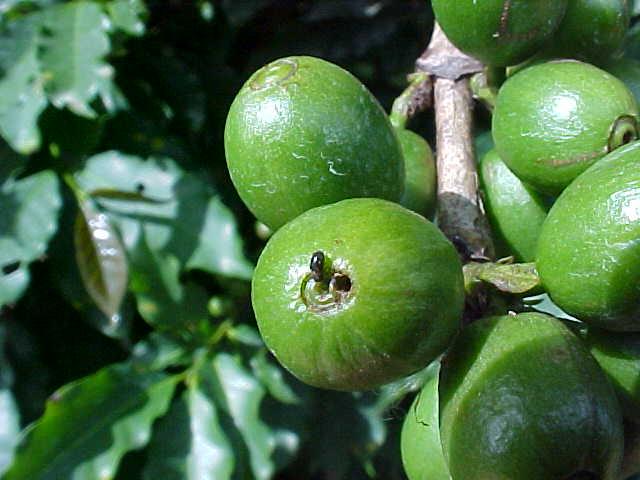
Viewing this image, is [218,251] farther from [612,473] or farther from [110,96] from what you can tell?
[612,473]

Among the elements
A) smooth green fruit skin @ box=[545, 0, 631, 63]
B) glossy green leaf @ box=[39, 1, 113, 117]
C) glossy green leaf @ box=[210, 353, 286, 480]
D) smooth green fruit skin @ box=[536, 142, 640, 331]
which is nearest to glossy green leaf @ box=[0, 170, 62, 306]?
glossy green leaf @ box=[39, 1, 113, 117]

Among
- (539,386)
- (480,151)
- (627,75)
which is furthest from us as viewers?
(480,151)

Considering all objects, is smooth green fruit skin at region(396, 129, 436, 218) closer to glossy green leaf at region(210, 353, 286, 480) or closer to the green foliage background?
the green foliage background

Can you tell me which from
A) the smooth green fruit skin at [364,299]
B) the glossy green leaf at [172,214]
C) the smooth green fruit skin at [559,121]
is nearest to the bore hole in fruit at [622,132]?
the smooth green fruit skin at [559,121]

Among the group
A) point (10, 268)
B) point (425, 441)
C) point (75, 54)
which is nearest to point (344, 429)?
point (10, 268)

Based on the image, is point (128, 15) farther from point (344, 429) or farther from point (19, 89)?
point (344, 429)

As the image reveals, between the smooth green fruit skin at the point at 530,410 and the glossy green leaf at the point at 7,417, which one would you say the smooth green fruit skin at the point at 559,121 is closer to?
the smooth green fruit skin at the point at 530,410

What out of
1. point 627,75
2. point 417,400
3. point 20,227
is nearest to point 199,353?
point 20,227
